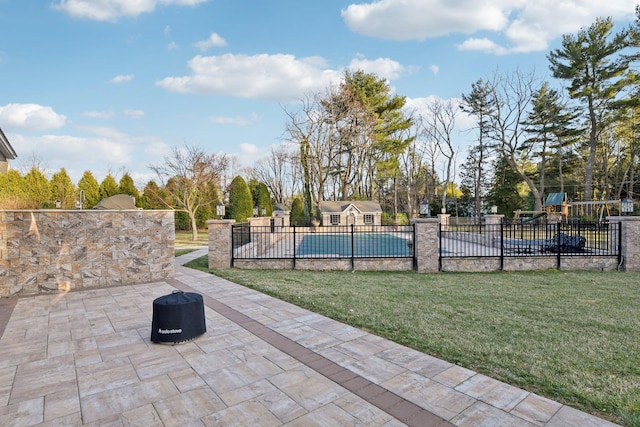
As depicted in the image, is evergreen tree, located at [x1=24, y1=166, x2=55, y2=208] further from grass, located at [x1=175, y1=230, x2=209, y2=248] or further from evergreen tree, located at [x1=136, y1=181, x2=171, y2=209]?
grass, located at [x1=175, y1=230, x2=209, y2=248]

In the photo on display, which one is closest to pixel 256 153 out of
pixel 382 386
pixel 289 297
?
pixel 289 297

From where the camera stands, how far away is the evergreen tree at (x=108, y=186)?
900 inches

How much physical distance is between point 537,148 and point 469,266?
81.7 ft

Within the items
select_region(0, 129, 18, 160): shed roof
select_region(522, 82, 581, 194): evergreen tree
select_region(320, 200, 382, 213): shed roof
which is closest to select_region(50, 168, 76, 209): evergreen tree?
select_region(0, 129, 18, 160): shed roof

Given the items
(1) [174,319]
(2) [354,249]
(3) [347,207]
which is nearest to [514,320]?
(1) [174,319]

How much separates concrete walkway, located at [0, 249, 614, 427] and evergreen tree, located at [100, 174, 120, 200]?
842 inches

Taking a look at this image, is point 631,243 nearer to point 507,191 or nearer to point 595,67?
point 595,67

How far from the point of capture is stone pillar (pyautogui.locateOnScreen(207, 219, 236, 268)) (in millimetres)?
9008

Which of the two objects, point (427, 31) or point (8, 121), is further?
point (8, 121)

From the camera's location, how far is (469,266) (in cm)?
916

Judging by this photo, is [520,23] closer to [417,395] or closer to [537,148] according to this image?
[417,395]

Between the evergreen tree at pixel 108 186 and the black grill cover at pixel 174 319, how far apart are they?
75.6ft

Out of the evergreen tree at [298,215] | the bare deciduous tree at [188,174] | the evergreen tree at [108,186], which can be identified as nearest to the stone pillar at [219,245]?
the bare deciduous tree at [188,174]

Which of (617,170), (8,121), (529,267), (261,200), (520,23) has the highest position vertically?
(520,23)
